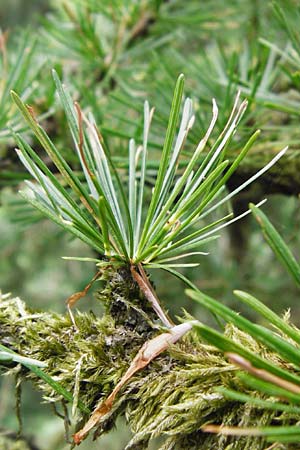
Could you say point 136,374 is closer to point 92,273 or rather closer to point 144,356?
point 144,356

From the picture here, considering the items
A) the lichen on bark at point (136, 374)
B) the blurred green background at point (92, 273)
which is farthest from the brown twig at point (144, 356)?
the blurred green background at point (92, 273)

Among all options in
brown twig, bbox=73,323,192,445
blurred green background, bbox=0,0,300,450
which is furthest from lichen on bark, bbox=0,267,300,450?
blurred green background, bbox=0,0,300,450

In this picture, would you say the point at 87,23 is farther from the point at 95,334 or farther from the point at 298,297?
the point at 298,297

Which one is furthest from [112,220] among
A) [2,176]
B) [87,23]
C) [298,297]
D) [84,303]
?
[84,303]

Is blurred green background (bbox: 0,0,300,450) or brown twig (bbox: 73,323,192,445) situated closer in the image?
brown twig (bbox: 73,323,192,445)

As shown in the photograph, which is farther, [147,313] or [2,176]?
[2,176]

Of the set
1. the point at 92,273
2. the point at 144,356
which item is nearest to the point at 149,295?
the point at 144,356

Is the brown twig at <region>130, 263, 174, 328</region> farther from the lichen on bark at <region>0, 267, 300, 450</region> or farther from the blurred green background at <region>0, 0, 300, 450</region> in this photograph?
the blurred green background at <region>0, 0, 300, 450</region>
